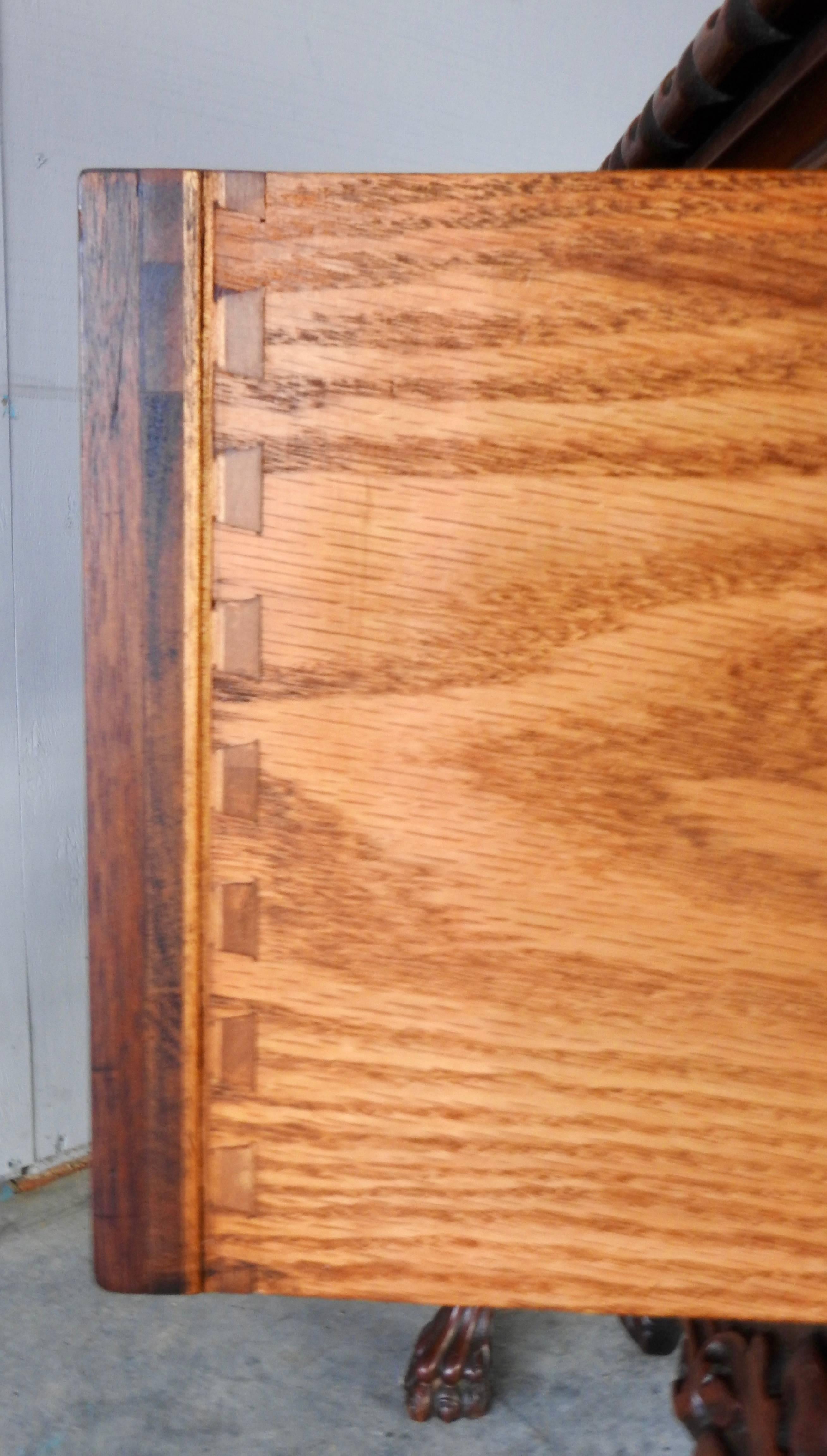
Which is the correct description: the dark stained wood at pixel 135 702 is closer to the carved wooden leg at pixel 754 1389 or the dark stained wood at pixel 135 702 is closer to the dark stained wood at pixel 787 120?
the dark stained wood at pixel 787 120

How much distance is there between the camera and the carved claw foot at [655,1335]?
1077 millimetres

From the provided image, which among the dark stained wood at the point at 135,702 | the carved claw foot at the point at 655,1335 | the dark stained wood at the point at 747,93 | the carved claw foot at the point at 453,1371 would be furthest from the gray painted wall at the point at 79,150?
the dark stained wood at the point at 135,702

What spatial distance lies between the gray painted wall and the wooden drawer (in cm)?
93

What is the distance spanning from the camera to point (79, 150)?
117 centimetres

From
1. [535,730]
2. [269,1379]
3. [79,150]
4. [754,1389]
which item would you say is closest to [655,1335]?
[269,1379]

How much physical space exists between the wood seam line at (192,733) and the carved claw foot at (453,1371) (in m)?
0.71

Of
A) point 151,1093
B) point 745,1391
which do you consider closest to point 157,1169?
point 151,1093

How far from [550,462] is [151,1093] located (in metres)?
0.23

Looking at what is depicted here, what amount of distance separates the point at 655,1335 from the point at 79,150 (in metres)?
1.31

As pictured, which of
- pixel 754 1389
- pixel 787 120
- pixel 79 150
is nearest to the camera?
pixel 787 120

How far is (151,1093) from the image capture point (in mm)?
368

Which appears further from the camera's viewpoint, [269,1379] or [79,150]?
[79,150]

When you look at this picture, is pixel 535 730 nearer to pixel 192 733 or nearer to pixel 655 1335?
pixel 192 733

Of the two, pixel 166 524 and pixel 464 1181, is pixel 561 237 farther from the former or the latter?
pixel 464 1181
